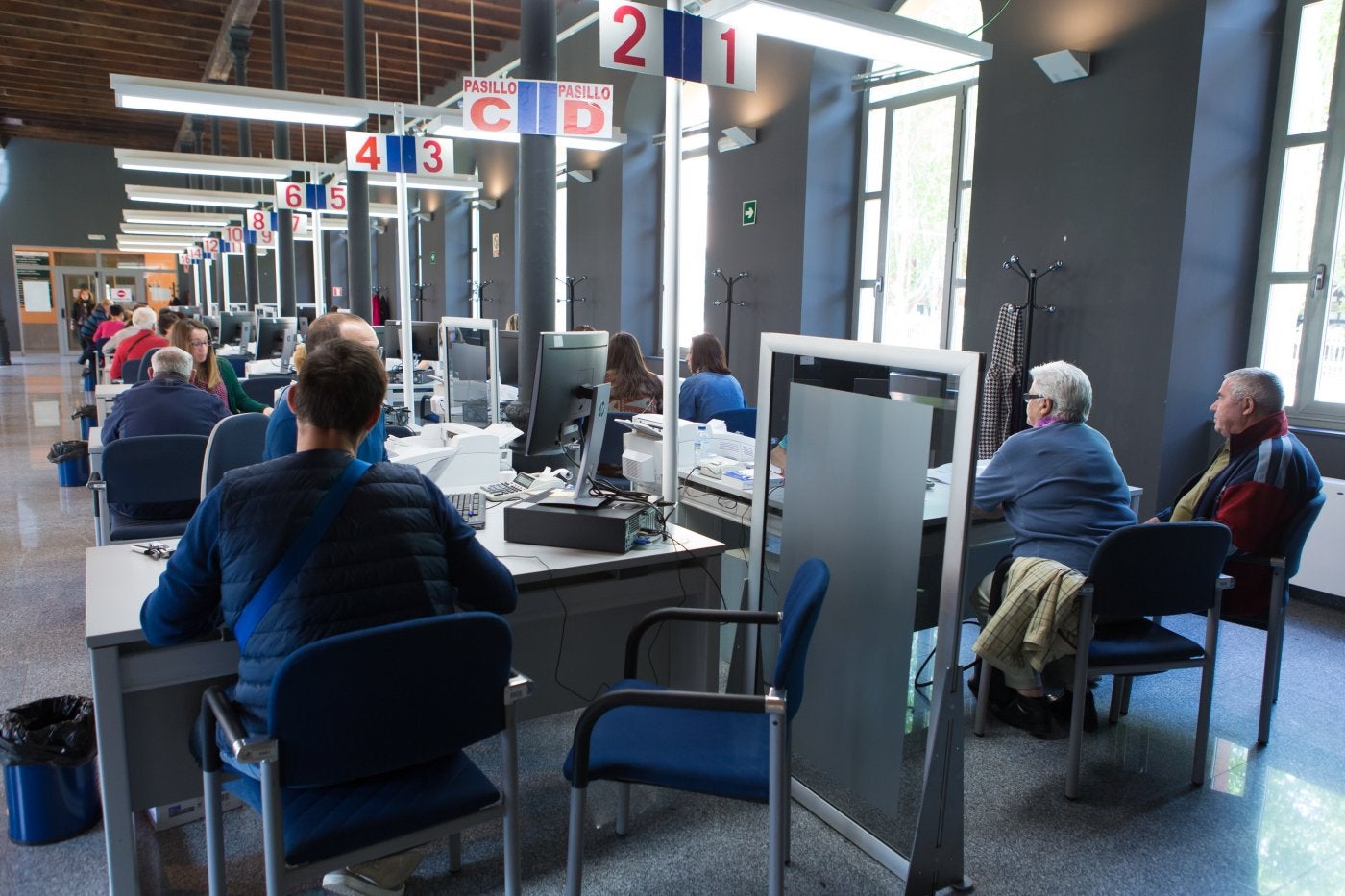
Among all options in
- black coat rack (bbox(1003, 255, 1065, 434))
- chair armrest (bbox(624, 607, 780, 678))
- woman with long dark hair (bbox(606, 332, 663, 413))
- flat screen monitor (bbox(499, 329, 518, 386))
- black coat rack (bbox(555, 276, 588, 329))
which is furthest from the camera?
black coat rack (bbox(555, 276, 588, 329))

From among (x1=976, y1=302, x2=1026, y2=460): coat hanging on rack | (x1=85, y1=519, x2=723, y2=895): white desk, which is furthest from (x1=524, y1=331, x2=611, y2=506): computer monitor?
(x1=976, y1=302, x2=1026, y2=460): coat hanging on rack

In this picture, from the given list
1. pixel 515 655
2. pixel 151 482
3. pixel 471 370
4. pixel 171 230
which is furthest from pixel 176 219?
pixel 515 655

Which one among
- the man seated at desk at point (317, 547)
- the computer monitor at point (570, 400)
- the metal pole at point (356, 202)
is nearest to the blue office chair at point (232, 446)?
the computer monitor at point (570, 400)

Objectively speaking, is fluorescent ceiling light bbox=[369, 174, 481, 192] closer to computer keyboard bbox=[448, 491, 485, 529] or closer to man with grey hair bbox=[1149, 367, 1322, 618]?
computer keyboard bbox=[448, 491, 485, 529]

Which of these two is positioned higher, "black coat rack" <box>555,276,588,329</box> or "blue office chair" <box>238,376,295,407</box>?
"black coat rack" <box>555,276,588,329</box>

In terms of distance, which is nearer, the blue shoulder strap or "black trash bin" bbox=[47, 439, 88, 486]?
the blue shoulder strap

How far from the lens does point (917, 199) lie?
266 inches

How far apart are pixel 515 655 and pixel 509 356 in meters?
1.93

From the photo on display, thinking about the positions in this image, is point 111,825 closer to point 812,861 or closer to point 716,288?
point 812,861

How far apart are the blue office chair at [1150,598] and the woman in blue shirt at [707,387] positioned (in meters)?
2.44

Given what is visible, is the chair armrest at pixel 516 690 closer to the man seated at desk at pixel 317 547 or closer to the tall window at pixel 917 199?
the man seated at desk at pixel 317 547

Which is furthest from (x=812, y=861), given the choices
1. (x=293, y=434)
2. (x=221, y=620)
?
(x=293, y=434)

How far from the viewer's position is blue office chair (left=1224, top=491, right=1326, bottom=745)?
2.86 metres

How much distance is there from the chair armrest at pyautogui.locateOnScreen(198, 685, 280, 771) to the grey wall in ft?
14.8
